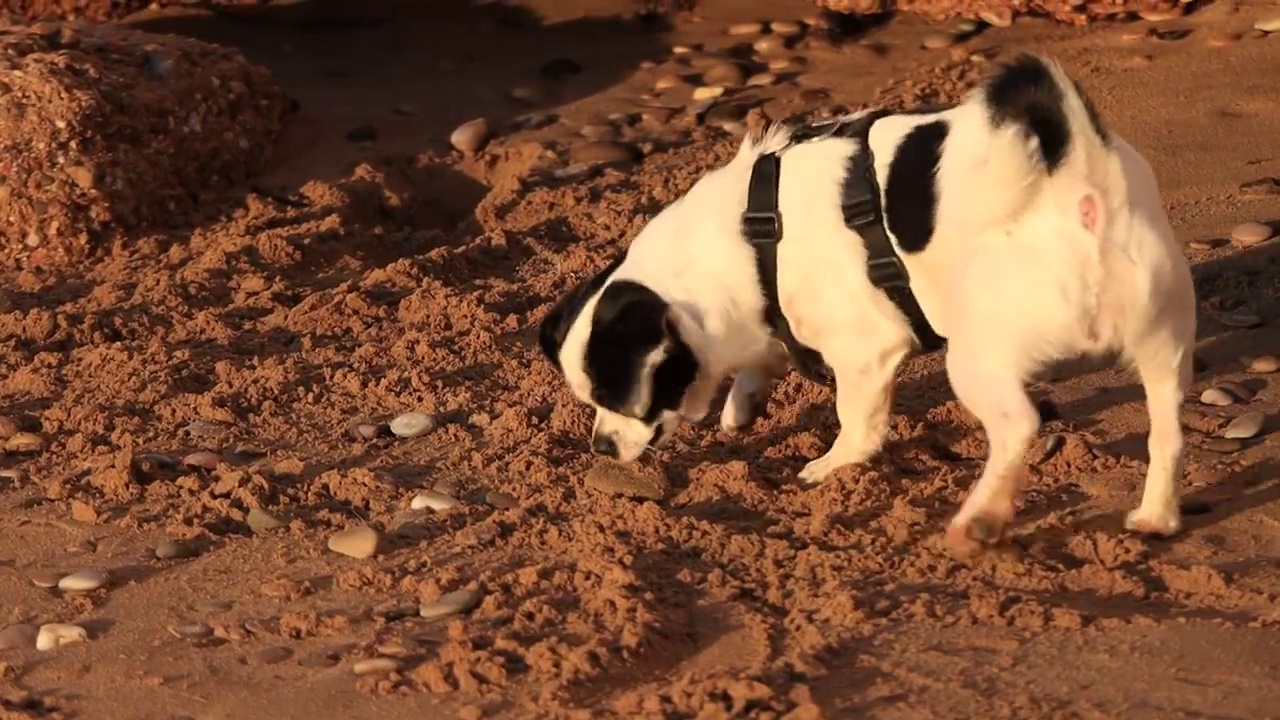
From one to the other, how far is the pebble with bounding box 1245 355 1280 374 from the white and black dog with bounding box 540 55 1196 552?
111 centimetres

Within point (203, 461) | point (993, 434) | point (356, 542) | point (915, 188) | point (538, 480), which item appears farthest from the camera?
point (203, 461)

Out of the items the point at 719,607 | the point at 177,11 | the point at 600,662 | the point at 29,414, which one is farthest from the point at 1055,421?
the point at 177,11

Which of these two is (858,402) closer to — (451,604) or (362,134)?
(451,604)

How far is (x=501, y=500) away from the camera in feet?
16.0

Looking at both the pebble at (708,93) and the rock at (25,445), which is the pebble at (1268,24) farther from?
the rock at (25,445)

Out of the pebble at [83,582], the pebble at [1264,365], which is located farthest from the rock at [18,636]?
the pebble at [1264,365]

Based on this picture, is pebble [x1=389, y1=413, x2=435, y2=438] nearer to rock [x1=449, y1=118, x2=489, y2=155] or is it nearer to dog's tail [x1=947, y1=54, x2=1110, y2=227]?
dog's tail [x1=947, y1=54, x2=1110, y2=227]

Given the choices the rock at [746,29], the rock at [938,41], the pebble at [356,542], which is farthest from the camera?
the rock at [746,29]

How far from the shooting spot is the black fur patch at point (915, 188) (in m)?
4.35

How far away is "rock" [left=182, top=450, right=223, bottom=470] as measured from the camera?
5.24 meters

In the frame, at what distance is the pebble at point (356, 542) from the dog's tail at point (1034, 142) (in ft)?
6.11

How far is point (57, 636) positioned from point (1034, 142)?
2788 mm

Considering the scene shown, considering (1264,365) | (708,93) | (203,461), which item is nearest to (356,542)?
(203,461)

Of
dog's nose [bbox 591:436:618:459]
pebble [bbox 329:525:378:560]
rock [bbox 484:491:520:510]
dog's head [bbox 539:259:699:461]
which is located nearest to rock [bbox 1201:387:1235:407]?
dog's head [bbox 539:259:699:461]
